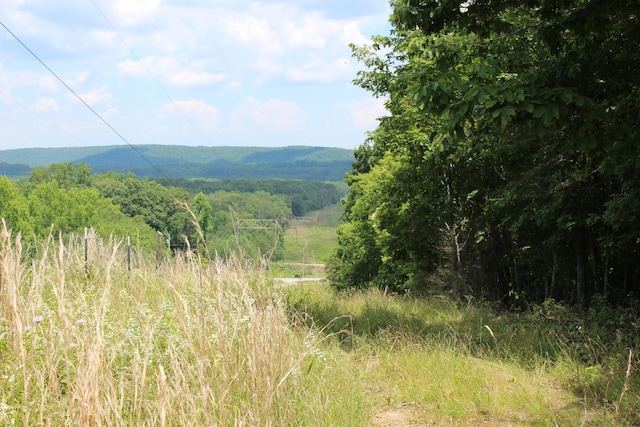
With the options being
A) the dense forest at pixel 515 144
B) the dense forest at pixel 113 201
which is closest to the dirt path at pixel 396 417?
the dense forest at pixel 515 144

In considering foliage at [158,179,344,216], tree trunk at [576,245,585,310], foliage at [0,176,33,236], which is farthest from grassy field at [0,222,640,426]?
foliage at [158,179,344,216]

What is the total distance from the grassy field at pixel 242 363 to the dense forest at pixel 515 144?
235cm

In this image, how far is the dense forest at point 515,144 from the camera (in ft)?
20.9

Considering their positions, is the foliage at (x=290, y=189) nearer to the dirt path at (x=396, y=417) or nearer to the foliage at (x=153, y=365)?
the dirt path at (x=396, y=417)

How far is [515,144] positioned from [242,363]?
29.8 feet

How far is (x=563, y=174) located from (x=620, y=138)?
15.8ft

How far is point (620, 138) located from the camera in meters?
6.68

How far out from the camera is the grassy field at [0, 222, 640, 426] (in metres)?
2.80

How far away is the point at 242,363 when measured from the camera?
350 centimetres

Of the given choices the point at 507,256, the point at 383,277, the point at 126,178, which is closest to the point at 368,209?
the point at 383,277

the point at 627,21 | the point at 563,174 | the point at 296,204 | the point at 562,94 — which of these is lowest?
the point at 296,204

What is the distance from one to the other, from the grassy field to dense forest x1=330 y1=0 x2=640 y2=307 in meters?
2.35

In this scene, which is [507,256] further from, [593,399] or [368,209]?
[368,209]

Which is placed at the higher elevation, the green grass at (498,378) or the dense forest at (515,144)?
the dense forest at (515,144)
